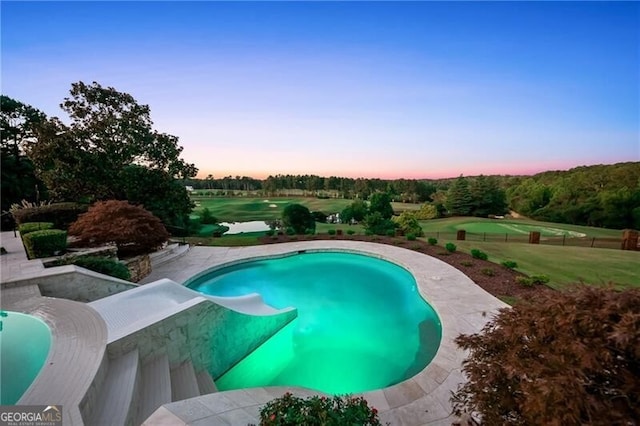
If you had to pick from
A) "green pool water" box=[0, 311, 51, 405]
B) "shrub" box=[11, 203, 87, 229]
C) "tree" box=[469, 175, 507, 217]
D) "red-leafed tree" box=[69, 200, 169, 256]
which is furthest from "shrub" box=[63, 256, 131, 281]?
"tree" box=[469, 175, 507, 217]

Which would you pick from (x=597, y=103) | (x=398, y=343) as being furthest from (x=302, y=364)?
(x=597, y=103)

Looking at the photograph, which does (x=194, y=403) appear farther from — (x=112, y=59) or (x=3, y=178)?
(x=3, y=178)

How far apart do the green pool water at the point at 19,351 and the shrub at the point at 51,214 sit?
7.67 metres

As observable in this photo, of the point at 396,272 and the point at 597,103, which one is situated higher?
the point at 597,103

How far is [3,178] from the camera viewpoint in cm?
1518

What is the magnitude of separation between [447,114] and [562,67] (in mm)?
5304

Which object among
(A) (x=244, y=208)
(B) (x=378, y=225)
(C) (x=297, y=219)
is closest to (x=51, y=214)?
(C) (x=297, y=219)

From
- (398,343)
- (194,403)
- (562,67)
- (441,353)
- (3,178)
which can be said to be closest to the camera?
(194,403)

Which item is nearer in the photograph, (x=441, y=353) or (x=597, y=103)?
(x=441, y=353)

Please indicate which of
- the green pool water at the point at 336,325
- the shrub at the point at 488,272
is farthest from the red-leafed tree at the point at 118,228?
the shrub at the point at 488,272

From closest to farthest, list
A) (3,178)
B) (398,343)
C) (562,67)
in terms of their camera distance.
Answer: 1. (398,343)
2. (562,67)
3. (3,178)

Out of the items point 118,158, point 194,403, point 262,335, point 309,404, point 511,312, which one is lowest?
point 262,335

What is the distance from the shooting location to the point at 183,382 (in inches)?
175

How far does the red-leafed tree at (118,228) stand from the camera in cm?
883
